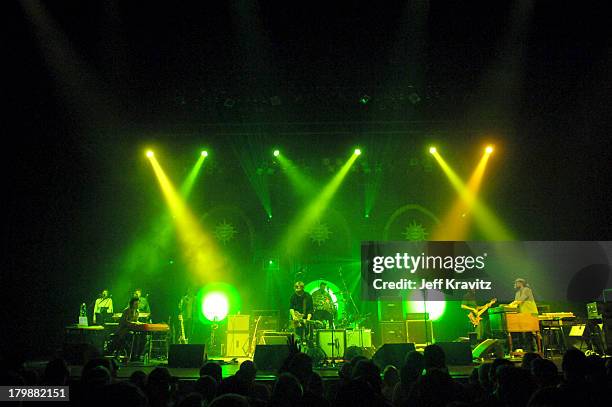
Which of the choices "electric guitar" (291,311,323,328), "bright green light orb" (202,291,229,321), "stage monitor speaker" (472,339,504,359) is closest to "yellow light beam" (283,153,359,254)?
"bright green light orb" (202,291,229,321)

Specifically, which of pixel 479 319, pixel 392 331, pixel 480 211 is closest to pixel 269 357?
pixel 392 331

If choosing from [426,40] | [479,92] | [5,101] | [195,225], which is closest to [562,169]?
[479,92]

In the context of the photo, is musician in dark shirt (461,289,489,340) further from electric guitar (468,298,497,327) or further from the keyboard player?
the keyboard player

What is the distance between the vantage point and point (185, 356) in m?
8.31

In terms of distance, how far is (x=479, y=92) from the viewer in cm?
1052

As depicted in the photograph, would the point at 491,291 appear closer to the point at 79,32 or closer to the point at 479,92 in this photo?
the point at 479,92

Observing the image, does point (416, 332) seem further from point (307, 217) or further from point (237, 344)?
point (237, 344)

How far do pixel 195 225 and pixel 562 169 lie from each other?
9.81 meters

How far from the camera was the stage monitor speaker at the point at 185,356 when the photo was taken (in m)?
8.26

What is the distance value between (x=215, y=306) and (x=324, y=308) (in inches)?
147

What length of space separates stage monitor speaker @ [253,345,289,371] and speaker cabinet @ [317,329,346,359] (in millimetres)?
2054

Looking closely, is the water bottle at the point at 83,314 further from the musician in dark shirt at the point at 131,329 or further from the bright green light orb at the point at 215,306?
the bright green light orb at the point at 215,306

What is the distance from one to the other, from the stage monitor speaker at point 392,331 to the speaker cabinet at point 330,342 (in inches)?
80.5

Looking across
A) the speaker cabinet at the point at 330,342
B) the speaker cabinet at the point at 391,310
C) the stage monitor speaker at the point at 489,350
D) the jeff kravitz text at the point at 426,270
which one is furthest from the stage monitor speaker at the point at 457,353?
the speaker cabinet at the point at 391,310
